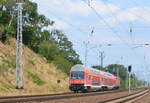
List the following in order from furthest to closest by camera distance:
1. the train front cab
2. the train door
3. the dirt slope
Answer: the dirt slope < the train door < the train front cab

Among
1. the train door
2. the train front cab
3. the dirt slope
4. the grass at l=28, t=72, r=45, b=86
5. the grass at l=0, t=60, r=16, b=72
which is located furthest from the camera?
the grass at l=28, t=72, r=45, b=86

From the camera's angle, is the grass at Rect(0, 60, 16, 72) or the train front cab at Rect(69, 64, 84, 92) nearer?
the train front cab at Rect(69, 64, 84, 92)

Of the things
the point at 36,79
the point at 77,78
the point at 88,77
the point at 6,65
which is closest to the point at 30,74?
the point at 36,79

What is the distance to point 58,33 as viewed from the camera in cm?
13650

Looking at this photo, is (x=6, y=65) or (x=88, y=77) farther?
(x=6, y=65)

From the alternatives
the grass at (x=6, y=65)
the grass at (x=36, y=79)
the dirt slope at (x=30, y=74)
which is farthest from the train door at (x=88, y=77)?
the grass at (x=6, y=65)

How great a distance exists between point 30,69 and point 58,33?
65.0 m

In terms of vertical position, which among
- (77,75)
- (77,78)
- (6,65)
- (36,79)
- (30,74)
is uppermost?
(6,65)

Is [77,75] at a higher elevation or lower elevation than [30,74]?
lower

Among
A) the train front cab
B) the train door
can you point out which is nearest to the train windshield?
the train front cab

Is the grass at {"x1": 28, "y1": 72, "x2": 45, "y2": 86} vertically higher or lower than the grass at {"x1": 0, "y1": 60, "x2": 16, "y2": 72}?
lower

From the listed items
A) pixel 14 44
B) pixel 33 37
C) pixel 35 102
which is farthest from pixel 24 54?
pixel 35 102

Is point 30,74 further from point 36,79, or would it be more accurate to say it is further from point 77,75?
point 77,75

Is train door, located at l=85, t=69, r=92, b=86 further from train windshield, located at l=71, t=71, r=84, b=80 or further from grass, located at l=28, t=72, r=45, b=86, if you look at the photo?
grass, located at l=28, t=72, r=45, b=86
